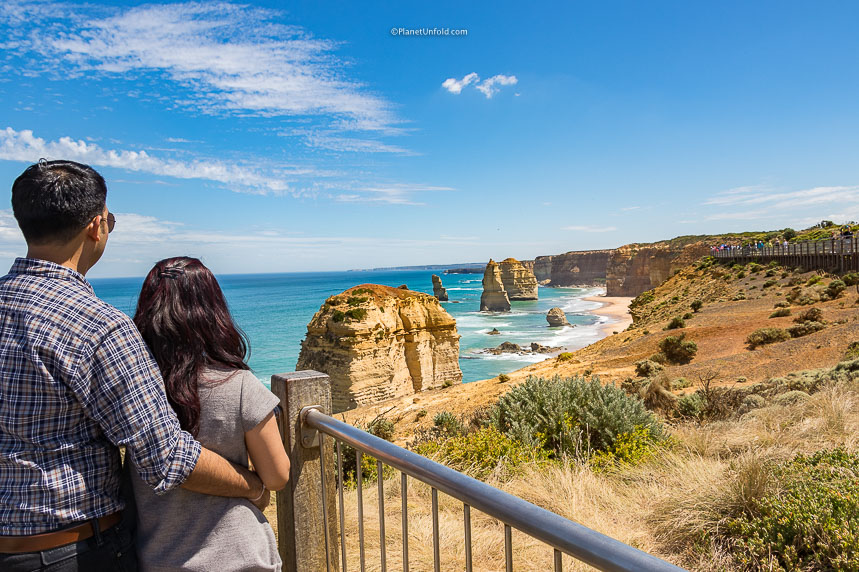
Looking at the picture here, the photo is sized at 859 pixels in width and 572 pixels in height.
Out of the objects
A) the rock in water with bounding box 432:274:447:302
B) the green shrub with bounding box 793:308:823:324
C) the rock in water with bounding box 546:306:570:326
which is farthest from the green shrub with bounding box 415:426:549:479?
the rock in water with bounding box 432:274:447:302

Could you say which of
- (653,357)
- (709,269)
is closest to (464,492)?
(653,357)

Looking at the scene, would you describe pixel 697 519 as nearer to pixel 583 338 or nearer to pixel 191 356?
pixel 191 356

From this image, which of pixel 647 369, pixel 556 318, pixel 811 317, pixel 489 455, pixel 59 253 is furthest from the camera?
pixel 556 318

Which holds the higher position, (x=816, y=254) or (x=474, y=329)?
(x=816, y=254)

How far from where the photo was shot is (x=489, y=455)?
5.96 m

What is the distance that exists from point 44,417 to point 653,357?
20441 millimetres

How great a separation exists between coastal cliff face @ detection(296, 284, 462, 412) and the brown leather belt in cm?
2547

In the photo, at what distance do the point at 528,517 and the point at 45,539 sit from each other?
1444mm

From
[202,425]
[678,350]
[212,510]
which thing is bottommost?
[678,350]

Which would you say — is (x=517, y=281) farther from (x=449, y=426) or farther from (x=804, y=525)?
(x=804, y=525)

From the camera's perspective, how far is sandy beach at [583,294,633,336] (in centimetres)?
A: 7131

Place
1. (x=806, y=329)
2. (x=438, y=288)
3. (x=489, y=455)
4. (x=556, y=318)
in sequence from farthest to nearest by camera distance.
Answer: (x=438, y=288) < (x=556, y=318) < (x=806, y=329) < (x=489, y=455)

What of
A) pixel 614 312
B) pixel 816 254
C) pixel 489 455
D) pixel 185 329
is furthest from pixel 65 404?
pixel 614 312

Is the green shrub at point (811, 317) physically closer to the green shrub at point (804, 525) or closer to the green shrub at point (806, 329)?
the green shrub at point (806, 329)
